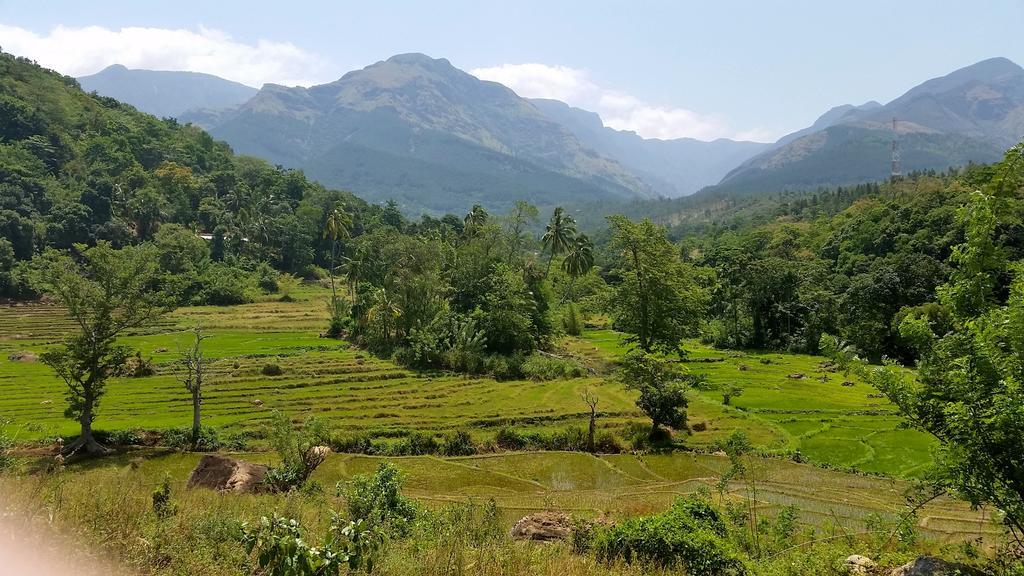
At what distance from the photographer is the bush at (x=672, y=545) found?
10.5m

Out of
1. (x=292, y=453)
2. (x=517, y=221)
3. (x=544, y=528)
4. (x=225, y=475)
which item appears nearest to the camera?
(x=544, y=528)

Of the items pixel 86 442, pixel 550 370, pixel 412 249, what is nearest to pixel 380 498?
pixel 86 442

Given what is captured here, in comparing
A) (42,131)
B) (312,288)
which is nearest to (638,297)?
(312,288)

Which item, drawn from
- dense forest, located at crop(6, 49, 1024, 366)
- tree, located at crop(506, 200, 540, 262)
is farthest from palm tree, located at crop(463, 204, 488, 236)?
tree, located at crop(506, 200, 540, 262)

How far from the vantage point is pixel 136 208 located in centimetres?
9225

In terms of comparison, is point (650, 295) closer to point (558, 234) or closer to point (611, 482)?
point (611, 482)

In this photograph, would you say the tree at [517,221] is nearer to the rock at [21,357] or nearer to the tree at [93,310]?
the tree at [93,310]

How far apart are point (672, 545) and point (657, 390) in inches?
872

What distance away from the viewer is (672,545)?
36.0 ft

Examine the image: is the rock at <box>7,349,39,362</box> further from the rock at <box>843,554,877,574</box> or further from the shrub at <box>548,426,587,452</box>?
the rock at <box>843,554,877,574</box>

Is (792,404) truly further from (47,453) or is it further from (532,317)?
(47,453)

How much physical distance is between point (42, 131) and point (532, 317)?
110 meters

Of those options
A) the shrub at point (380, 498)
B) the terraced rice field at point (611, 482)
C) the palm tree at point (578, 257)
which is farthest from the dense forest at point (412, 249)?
the shrub at point (380, 498)

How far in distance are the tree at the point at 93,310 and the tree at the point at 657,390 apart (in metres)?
28.2
